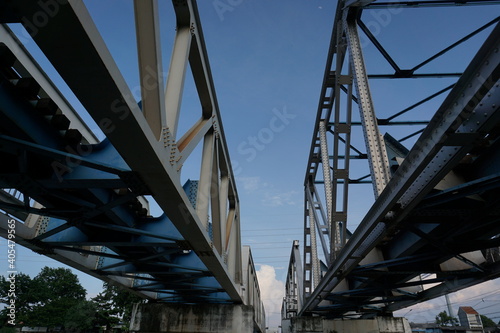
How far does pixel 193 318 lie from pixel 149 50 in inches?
696

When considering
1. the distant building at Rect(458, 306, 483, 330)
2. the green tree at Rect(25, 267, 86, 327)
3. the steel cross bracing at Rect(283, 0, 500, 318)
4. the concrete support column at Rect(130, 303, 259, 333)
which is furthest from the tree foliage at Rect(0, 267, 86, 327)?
the distant building at Rect(458, 306, 483, 330)

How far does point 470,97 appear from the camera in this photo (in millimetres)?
3646

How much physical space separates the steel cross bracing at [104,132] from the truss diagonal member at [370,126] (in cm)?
381

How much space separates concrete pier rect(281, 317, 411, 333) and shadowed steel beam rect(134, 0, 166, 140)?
2823 cm

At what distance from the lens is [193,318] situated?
1792 cm

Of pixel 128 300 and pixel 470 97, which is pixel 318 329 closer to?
pixel 470 97

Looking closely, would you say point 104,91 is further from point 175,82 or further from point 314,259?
point 314,259

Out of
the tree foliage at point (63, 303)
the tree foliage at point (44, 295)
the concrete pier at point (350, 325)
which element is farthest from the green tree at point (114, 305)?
the concrete pier at point (350, 325)

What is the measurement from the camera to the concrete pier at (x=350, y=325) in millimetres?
25188

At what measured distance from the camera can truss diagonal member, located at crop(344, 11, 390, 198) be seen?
253 inches

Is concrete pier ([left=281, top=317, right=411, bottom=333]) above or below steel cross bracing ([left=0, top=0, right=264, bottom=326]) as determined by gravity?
below

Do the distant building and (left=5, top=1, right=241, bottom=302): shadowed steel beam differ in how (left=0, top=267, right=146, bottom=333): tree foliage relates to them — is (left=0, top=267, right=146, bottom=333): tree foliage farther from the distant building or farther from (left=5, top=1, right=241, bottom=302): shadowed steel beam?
the distant building

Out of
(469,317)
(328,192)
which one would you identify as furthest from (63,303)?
(469,317)

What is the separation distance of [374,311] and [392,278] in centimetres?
1572
